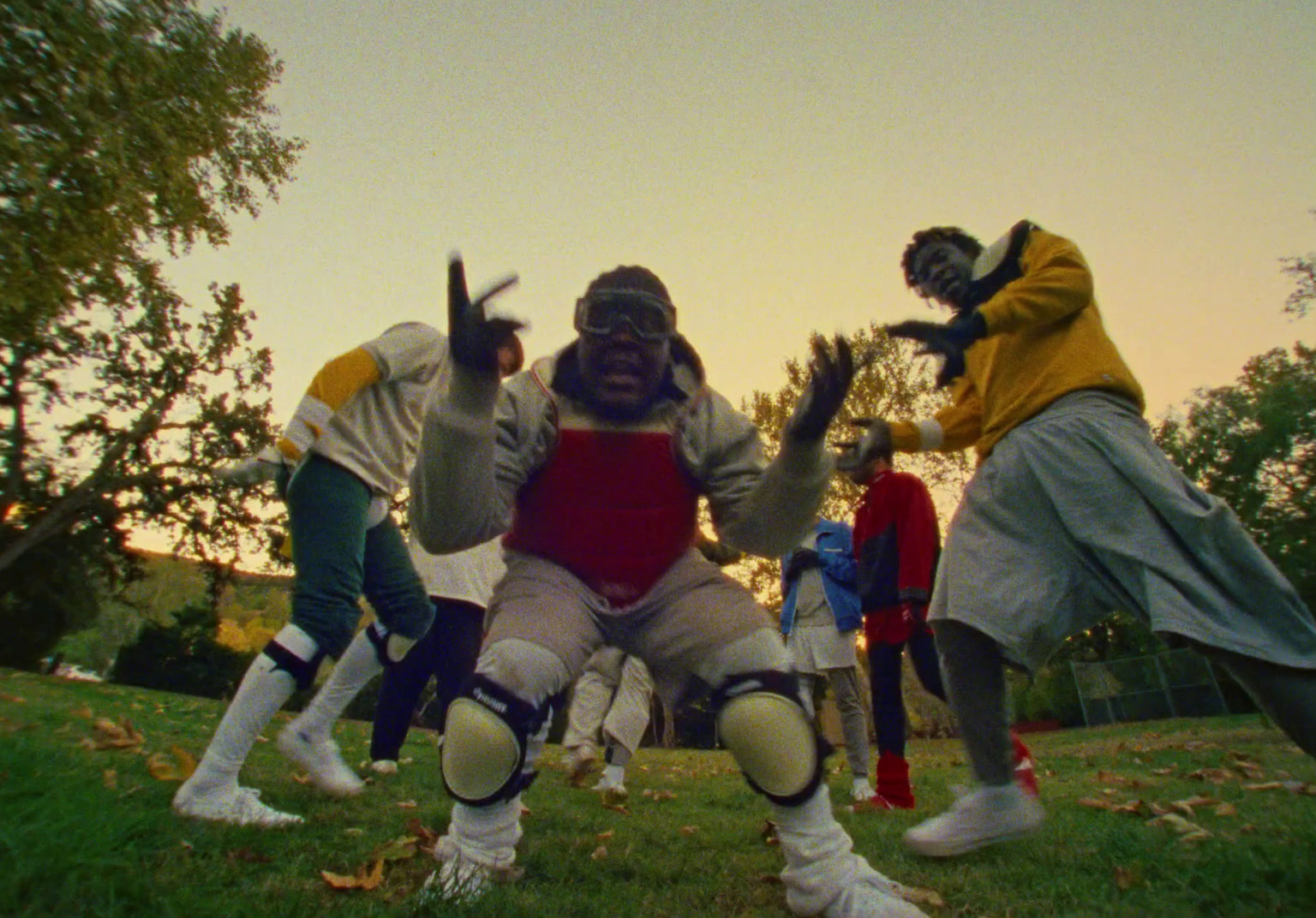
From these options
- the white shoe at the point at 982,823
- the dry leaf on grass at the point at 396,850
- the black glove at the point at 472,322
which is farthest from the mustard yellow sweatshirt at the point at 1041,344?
the dry leaf on grass at the point at 396,850

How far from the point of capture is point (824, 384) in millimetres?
1986

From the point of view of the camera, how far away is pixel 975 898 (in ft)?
7.43

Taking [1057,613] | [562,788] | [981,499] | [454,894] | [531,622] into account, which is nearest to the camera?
[454,894]

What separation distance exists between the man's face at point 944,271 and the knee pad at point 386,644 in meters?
3.13

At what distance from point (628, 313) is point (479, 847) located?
1624mm

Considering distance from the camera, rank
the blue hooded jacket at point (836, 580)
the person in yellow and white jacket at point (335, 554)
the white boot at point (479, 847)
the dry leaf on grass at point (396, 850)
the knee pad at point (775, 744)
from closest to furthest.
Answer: the knee pad at point (775, 744)
the white boot at point (479, 847)
the dry leaf on grass at point (396, 850)
the person in yellow and white jacket at point (335, 554)
the blue hooded jacket at point (836, 580)

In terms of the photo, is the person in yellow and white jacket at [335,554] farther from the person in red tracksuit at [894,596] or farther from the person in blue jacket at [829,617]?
the person in blue jacket at [829,617]

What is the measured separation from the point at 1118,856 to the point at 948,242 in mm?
2324

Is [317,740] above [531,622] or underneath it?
underneath

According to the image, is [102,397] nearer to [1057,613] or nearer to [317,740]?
[317,740]

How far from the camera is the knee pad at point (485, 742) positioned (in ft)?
6.59

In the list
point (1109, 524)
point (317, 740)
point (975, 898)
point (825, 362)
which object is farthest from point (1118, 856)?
point (317, 740)

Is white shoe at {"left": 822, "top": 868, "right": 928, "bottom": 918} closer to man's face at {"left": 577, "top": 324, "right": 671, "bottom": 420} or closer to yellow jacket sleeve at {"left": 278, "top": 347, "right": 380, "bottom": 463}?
man's face at {"left": 577, "top": 324, "right": 671, "bottom": 420}

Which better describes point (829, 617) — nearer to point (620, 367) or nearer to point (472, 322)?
point (620, 367)
